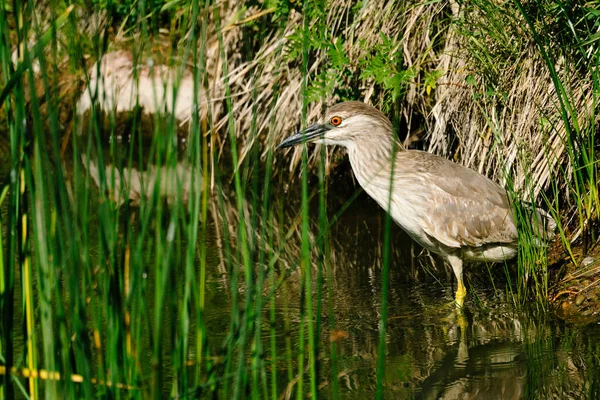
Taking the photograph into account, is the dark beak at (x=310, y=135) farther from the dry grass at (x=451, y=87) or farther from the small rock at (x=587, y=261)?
the small rock at (x=587, y=261)

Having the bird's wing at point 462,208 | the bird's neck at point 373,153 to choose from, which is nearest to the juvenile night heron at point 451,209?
the bird's wing at point 462,208

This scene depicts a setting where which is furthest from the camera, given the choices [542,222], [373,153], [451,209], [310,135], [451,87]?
[451,87]

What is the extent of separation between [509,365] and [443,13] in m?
2.73

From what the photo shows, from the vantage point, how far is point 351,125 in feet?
18.0

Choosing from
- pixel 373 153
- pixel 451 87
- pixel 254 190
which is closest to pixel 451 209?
pixel 373 153

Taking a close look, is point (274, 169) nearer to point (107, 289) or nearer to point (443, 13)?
point (443, 13)

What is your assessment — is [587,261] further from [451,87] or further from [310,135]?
[310,135]

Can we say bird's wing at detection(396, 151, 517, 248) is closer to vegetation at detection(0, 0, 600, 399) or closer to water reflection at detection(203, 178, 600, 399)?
vegetation at detection(0, 0, 600, 399)

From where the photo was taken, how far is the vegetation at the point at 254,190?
2.23 metres

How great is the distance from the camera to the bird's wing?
518cm

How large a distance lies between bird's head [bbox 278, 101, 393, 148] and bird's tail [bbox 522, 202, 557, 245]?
1023 millimetres

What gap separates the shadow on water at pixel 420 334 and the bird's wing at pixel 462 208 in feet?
1.14

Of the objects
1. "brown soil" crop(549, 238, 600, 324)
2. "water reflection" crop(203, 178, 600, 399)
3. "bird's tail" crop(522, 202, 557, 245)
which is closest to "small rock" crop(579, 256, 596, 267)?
"brown soil" crop(549, 238, 600, 324)

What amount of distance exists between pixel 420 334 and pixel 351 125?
147 centimetres
